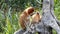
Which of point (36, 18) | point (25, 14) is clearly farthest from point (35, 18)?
point (25, 14)

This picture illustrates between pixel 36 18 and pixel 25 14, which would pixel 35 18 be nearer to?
pixel 36 18

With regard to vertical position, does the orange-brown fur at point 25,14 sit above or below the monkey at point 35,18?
above

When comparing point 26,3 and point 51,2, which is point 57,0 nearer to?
point 26,3

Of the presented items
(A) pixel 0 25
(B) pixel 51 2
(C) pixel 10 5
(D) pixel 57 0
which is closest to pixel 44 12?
(B) pixel 51 2

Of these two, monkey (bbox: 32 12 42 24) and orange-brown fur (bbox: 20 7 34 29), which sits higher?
orange-brown fur (bbox: 20 7 34 29)

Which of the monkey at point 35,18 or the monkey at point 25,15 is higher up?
the monkey at point 25,15

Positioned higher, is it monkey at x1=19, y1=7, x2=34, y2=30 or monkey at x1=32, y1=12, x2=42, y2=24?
monkey at x1=19, y1=7, x2=34, y2=30

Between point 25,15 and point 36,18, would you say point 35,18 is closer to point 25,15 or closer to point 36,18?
point 36,18

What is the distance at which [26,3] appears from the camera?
541cm

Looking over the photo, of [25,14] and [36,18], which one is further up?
[25,14]

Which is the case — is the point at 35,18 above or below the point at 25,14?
below

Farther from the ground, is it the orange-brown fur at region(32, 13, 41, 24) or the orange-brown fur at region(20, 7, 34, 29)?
the orange-brown fur at region(20, 7, 34, 29)

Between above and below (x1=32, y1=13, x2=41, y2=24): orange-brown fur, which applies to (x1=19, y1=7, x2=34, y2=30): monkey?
above

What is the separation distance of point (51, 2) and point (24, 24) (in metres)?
0.65
